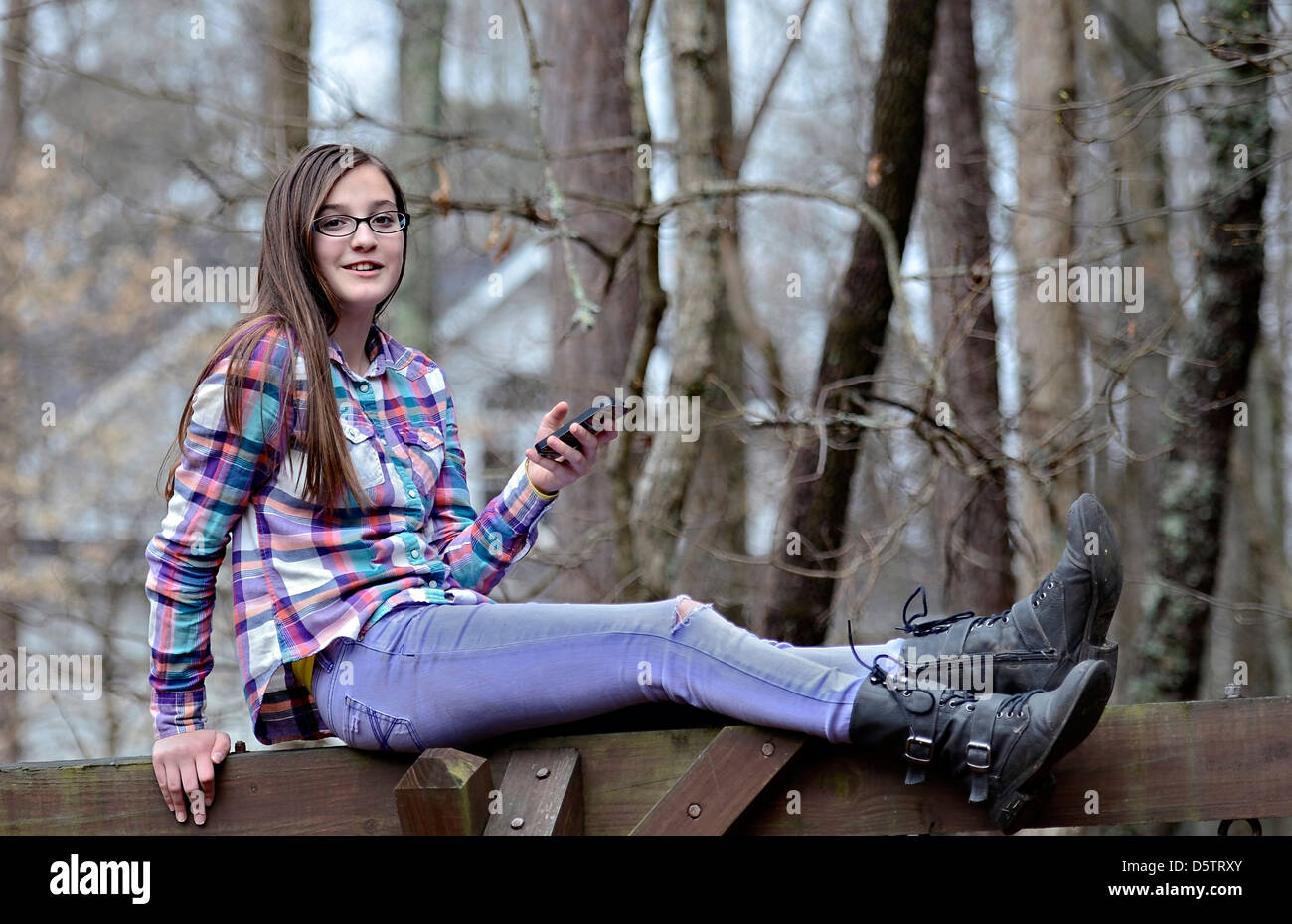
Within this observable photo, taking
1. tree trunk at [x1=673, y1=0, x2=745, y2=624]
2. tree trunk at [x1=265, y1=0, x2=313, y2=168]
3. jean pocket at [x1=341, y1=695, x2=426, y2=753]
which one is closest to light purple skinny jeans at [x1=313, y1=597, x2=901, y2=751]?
jean pocket at [x1=341, y1=695, x2=426, y2=753]

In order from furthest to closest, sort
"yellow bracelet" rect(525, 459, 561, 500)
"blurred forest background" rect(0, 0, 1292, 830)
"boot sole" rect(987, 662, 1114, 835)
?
"blurred forest background" rect(0, 0, 1292, 830) < "yellow bracelet" rect(525, 459, 561, 500) < "boot sole" rect(987, 662, 1114, 835)

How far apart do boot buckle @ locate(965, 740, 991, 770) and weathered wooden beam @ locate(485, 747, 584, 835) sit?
69 cm

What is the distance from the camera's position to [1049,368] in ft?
18.0

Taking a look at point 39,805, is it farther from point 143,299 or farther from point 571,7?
point 143,299

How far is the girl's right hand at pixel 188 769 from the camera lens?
241cm

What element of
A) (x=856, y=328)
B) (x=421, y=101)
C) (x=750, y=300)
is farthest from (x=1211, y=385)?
(x=421, y=101)

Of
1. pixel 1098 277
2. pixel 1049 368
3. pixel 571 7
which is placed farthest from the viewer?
pixel 571 7

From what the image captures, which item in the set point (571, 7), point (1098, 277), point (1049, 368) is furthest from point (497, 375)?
point (1098, 277)

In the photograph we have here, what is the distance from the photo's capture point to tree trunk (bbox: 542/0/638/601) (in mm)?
6859

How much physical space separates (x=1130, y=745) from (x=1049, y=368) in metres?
3.38

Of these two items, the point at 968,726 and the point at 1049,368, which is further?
the point at 1049,368

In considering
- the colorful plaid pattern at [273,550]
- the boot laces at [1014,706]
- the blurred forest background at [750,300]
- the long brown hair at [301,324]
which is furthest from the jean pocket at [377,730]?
the blurred forest background at [750,300]

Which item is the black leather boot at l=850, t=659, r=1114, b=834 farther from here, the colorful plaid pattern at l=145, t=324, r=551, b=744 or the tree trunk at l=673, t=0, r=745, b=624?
the tree trunk at l=673, t=0, r=745, b=624

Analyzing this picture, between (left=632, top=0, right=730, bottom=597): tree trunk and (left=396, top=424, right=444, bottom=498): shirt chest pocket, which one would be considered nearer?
(left=396, top=424, right=444, bottom=498): shirt chest pocket
